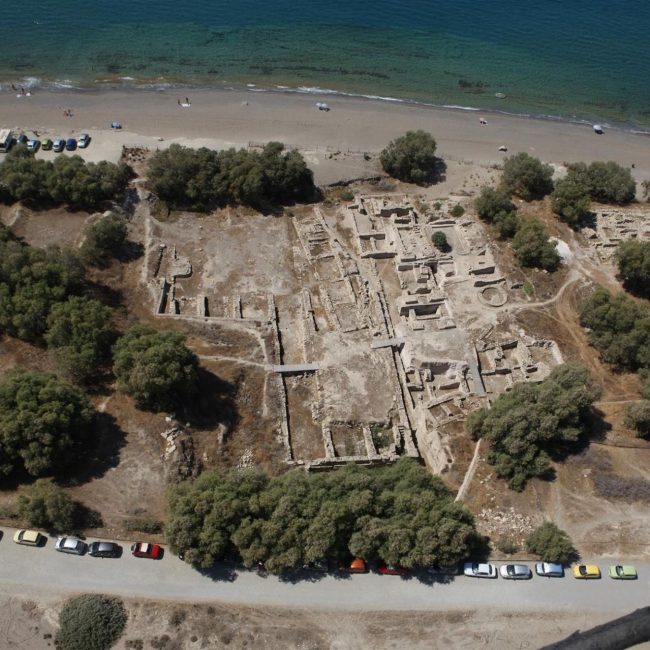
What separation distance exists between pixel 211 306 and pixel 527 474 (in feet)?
104

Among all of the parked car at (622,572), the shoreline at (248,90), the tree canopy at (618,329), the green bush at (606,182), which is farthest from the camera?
the shoreline at (248,90)

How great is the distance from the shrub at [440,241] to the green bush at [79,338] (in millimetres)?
33402

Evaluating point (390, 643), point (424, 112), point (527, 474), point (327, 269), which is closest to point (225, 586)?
point (390, 643)

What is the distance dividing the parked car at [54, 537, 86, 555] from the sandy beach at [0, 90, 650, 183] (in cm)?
4625

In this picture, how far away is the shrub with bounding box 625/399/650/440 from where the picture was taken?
1634 inches

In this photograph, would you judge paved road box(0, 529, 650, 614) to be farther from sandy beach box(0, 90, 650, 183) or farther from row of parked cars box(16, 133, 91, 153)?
row of parked cars box(16, 133, 91, 153)

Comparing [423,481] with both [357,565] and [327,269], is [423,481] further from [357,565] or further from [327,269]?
[327,269]

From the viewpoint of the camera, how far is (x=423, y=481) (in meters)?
37.7

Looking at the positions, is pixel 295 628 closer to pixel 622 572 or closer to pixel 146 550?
pixel 146 550

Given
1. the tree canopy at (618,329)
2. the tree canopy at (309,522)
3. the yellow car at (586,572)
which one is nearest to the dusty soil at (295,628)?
the yellow car at (586,572)

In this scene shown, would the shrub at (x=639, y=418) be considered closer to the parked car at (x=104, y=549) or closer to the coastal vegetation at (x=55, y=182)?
the parked car at (x=104, y=549)

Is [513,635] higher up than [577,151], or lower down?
lower down

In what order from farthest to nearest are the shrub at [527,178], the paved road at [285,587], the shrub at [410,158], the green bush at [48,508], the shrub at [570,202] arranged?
the shrub at [410,158] → the shrub at [527,178] → the shrub at [570,202] → the green bush at [48,508] → the paved road at [285,587]

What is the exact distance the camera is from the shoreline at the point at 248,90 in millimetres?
77125
